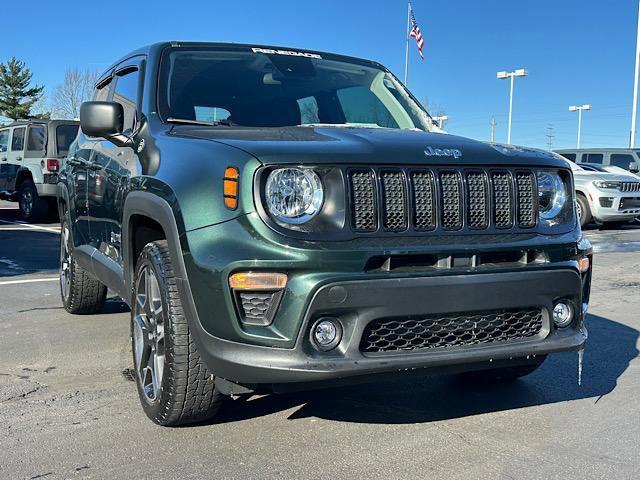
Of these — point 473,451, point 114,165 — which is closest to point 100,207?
point 114,165

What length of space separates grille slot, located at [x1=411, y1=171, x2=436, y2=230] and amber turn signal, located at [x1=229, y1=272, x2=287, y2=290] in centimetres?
65

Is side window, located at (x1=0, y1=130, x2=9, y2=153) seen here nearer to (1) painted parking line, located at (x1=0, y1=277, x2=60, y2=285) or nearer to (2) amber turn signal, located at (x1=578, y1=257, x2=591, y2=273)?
(1) painted parking line, located at (x1=0, y1=277, x2=60, y2=285)

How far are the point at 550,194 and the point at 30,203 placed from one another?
12887 mm

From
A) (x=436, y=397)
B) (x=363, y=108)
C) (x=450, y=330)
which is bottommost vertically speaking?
(x=436, y=397)

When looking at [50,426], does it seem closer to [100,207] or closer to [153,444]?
[153,444]

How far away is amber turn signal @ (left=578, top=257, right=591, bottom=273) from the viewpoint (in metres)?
3.32

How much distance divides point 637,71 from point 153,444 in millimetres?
34818

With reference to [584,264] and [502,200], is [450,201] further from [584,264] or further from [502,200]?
[584,264]

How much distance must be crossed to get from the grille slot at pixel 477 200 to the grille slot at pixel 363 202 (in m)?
0.49

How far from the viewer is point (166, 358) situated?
3.11 m

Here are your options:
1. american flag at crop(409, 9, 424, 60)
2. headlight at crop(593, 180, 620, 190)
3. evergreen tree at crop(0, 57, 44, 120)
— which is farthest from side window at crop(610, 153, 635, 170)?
evergreen tree at crop(0, 57, 44, 120)

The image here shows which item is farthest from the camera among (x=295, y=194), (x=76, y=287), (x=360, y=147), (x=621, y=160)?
(x=621, y=160)

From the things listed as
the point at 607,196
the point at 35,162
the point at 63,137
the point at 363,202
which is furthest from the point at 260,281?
the point at 607,196

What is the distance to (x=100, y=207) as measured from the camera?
446 centimetres
